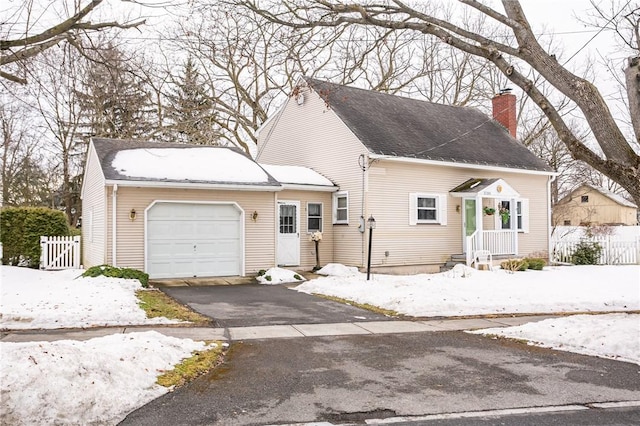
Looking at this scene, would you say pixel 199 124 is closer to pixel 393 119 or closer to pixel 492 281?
pixel 393 119

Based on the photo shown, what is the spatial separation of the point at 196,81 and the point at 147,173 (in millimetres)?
14595

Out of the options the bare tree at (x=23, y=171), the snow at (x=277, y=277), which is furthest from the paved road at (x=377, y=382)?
the bare tree at (x=23, y=171)

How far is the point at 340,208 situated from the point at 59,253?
30.4ft

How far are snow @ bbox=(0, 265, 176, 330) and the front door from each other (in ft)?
38.4

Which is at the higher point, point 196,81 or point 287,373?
point 196,81

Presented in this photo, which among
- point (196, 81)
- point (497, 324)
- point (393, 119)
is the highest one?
point (196, 81)

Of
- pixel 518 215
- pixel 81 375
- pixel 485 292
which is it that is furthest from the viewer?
pixel 518 215

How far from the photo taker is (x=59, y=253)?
17.0 m

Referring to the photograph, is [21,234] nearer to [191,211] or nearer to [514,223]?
[191,211]

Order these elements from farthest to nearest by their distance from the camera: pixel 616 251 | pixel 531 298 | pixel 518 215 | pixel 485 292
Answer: pixel 616 251 < pixel 518 215 < pixel 485 292 < pixel 531 298

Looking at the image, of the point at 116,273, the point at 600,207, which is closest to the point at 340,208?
the point at 116,273

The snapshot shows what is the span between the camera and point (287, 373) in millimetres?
6078

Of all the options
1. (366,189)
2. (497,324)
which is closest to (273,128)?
(366,189)

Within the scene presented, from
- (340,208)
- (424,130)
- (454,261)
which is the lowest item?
(454,261)
